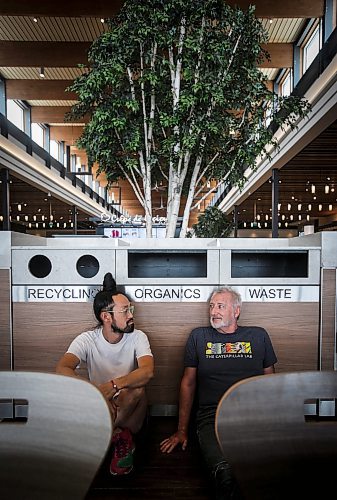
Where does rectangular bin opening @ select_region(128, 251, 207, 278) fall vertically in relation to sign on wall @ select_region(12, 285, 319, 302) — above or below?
above

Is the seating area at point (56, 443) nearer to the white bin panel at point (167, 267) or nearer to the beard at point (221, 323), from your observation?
the beard at point (221, 323)

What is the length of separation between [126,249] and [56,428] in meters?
1.95

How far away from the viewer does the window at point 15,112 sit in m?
12.8

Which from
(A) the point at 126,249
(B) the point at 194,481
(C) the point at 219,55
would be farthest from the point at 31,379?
(C) the point at 219,55

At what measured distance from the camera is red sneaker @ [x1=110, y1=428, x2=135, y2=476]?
80.7 inches

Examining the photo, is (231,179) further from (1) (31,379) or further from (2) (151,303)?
(1) (31,379)

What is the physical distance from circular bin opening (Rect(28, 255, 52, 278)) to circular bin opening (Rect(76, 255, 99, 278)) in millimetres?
232

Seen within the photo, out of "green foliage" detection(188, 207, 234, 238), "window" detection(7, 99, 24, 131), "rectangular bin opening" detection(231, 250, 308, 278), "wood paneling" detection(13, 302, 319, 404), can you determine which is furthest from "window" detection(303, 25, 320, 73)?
"window" detection(7, 99, 24, 131)

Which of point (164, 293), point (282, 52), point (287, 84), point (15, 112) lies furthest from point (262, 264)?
point (15, 112)

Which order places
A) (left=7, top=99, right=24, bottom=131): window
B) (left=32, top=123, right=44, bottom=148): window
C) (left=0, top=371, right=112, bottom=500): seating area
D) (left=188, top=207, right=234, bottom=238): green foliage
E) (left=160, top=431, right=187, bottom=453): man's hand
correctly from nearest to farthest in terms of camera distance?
(left=0, top=371, right=112, bottom=500): seating area
(left=160, top=431, right=187, bottom=453): man's hand
(left=188, top=207, right=234, bottom=238): green foliage
(left=7, top=99, right=24, bottom=131): window
(left=32, top=123, right=44, bottom=148): window

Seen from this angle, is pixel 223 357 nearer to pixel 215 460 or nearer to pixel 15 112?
pixel 215 460

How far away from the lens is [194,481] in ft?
6.95

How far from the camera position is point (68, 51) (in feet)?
29.4

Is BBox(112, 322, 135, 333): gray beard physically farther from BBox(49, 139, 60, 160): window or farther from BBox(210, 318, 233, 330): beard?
BBox(49, 139, 60, 160): window
